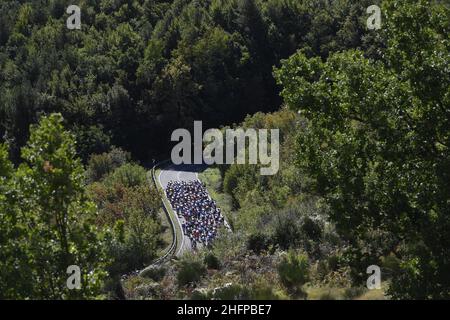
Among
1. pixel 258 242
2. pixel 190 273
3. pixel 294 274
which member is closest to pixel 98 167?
pixel 258 242

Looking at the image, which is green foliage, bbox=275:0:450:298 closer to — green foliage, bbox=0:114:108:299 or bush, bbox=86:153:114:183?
green foliage, bbox=0:114:108:299

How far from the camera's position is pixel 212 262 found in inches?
1076

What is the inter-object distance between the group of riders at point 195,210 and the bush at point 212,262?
1524 centimetres

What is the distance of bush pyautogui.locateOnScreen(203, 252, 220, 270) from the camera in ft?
89.0

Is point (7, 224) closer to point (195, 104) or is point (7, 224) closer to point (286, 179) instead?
point (286, 179)

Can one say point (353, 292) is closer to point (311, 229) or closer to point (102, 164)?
point (311, 229)

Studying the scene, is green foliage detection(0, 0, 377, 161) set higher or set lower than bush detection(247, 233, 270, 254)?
higher

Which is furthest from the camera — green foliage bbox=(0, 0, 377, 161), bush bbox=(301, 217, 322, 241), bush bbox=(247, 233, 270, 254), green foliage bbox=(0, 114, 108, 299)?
green foliage bbox=(0, 0, 377, 161)

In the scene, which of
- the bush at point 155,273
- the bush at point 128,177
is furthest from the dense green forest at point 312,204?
the bush at point 128,177

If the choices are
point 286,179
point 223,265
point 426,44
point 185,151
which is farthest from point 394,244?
point 185,151

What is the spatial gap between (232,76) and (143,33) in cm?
1831

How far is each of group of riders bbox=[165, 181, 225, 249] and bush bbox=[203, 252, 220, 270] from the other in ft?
50.0

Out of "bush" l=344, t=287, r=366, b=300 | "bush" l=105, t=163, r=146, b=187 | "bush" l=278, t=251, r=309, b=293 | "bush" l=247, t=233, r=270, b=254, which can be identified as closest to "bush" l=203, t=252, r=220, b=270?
"bush" l=247, t=233, r=270, b=254

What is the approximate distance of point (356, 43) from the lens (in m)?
94.4
